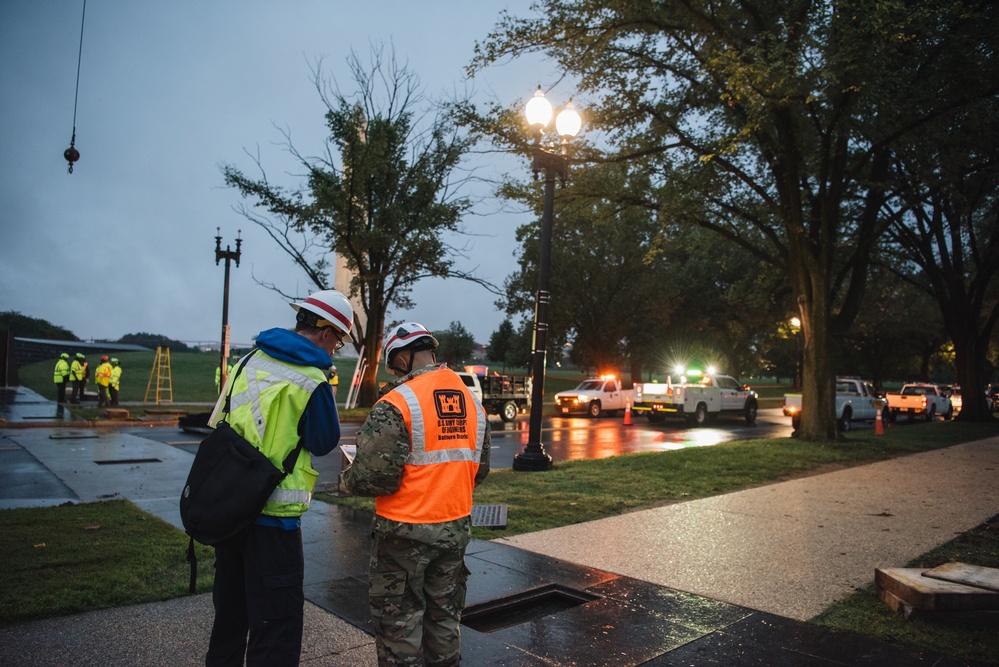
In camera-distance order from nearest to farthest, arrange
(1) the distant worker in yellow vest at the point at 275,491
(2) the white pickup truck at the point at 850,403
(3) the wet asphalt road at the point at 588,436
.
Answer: (1) the distant worker in yellow vest at the point at 275,491, (3) the wet asphalt road at the point at 588,436, (2) the white pickup truck at the point at 850,403

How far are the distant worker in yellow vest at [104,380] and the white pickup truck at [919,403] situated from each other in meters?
31.7

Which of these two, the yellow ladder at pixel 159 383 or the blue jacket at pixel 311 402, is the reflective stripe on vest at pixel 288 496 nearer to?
the blue jacket at pixel 311 402

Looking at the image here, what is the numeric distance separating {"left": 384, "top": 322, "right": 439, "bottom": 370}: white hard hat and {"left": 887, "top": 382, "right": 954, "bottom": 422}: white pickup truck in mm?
33178

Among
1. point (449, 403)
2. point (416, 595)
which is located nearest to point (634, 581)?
point (416, 595)

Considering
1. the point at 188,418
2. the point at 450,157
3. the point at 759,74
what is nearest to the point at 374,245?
the point at 450,157

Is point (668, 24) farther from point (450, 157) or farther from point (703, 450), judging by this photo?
point (450, 157)

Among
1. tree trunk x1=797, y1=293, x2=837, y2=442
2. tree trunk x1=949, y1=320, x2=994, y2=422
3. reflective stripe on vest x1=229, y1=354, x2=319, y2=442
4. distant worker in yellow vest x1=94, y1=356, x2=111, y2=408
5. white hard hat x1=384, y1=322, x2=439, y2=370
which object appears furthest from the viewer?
tree trunk x1=949, y1=320, x2=994, y2=422

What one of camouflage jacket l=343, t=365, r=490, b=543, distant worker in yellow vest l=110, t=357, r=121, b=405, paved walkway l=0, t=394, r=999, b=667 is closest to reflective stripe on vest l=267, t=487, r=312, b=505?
camouflage jacket l=343, t=365, r=490, b=543

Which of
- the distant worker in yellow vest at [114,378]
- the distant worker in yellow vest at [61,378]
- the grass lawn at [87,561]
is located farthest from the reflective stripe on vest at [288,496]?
the distant worker in yellow vest at [61,378]

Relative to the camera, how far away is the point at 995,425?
80.6ft

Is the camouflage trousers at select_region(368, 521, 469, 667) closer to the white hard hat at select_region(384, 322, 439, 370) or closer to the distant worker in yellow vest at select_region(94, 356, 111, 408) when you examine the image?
the white hard hat at select_region(384, 322, 439, 370)

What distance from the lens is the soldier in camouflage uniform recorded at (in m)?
3.17

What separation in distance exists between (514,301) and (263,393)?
42099 millimetres

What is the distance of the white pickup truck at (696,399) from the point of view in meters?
26.3
